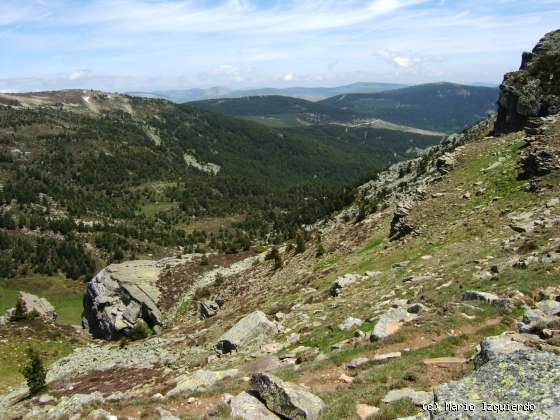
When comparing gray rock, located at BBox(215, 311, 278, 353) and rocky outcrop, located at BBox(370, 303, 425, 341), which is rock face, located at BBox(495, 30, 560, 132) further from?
gray rock, located at BBox(215, 311, 278, 353)

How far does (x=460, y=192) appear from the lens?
3062cm

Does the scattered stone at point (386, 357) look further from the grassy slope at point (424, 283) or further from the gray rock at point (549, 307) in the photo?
the gray rock at point (549, 307)

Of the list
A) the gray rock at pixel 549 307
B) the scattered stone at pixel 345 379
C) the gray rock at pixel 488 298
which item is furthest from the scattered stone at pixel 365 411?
the gray rock at pixel 488 298

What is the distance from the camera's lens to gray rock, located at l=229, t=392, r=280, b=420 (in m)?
11.1

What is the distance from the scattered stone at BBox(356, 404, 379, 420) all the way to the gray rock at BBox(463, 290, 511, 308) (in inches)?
283

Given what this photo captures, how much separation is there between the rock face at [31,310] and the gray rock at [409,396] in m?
44.8

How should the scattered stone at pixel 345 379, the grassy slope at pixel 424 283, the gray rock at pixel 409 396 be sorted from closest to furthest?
the gray rock at pixel 409 396
the grassy slope at pixel 424 283
the scattered stone at pixel 345 379

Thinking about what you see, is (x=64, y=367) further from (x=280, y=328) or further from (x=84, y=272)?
(x=84, y=272)

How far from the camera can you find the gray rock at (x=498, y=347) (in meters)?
10.1

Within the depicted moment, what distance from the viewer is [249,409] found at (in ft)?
37.5

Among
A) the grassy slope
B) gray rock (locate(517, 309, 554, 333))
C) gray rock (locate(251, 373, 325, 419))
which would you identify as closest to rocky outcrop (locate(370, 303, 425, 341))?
the grassy slope

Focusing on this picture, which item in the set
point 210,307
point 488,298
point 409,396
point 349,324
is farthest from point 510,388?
point 210,307

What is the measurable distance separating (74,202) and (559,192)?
174 meters

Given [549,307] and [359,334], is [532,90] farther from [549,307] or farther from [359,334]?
[359,334]
